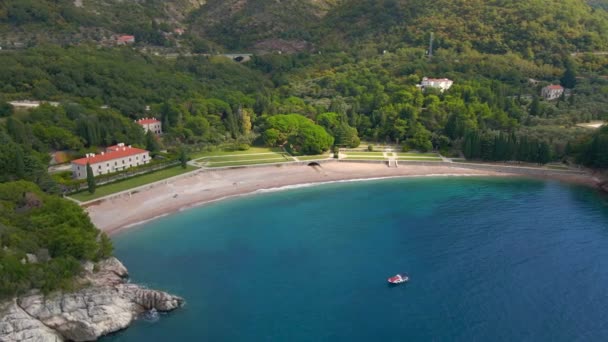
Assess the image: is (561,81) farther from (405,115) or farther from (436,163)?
(436,163)

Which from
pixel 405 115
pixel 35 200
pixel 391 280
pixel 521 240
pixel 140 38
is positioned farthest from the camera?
pixel 140 38

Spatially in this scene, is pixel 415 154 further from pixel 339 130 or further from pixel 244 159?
pixel 244 159

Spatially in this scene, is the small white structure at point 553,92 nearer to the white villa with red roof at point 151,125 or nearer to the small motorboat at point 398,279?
the small motorboat at point 398,279

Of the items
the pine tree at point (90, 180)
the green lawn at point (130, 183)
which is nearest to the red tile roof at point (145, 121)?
the green lawn at point (130, 183)

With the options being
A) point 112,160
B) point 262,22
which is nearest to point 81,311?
point 112,160

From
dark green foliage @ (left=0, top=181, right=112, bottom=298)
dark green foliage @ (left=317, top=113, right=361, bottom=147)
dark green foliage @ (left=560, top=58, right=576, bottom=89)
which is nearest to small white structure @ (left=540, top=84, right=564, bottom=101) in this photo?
dark green foliage @ (left=560, top=58, right=576, bottom=89)

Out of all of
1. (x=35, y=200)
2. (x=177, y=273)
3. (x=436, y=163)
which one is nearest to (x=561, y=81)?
(x=436, y=163)

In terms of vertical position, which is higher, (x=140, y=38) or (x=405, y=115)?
(x=140, y=38)
